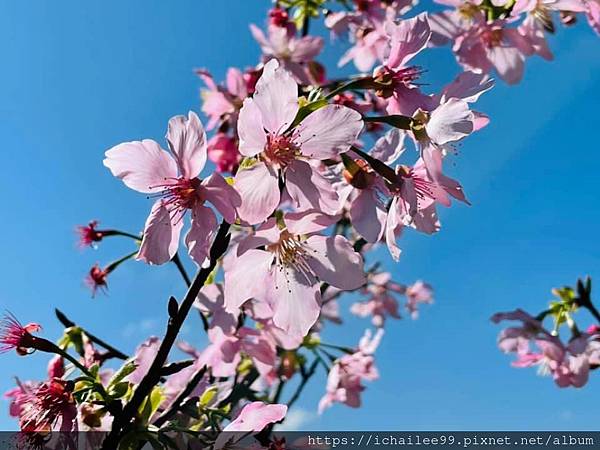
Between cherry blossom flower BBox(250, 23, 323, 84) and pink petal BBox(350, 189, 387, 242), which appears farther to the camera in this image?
cherry blossom flower BBox(250, 23, 323, 84)

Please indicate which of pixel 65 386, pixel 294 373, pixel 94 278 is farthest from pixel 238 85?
pixel 65 386

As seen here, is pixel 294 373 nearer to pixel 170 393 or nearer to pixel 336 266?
pixel 170 393

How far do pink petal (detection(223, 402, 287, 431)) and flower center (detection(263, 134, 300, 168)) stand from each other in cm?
46

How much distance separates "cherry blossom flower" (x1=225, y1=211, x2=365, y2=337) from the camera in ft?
3.94

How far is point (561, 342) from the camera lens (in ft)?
7.91

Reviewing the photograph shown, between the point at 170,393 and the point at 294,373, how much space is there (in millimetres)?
1117

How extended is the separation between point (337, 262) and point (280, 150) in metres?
0.26

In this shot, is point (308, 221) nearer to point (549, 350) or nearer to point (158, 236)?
point (158, 236)

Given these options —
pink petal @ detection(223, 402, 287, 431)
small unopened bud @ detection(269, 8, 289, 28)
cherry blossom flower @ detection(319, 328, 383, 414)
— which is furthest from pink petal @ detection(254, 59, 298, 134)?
small unopened bud @ detection(269, 8, 289, 28)

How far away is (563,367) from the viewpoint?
2389 millimetres

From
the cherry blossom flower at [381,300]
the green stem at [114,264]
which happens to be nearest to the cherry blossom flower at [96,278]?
the green stem at [114,264]

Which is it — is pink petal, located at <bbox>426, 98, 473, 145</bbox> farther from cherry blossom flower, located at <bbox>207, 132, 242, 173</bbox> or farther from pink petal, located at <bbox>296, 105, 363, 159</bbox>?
cherry blossom flower, located at <bbox>207, 132, 242, 173</bbox>

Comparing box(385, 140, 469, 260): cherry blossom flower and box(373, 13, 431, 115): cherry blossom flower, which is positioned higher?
box(373, 13, 431, 115): cherry blossom flower

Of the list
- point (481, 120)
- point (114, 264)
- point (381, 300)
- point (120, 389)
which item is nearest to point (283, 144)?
point (481, 120)
